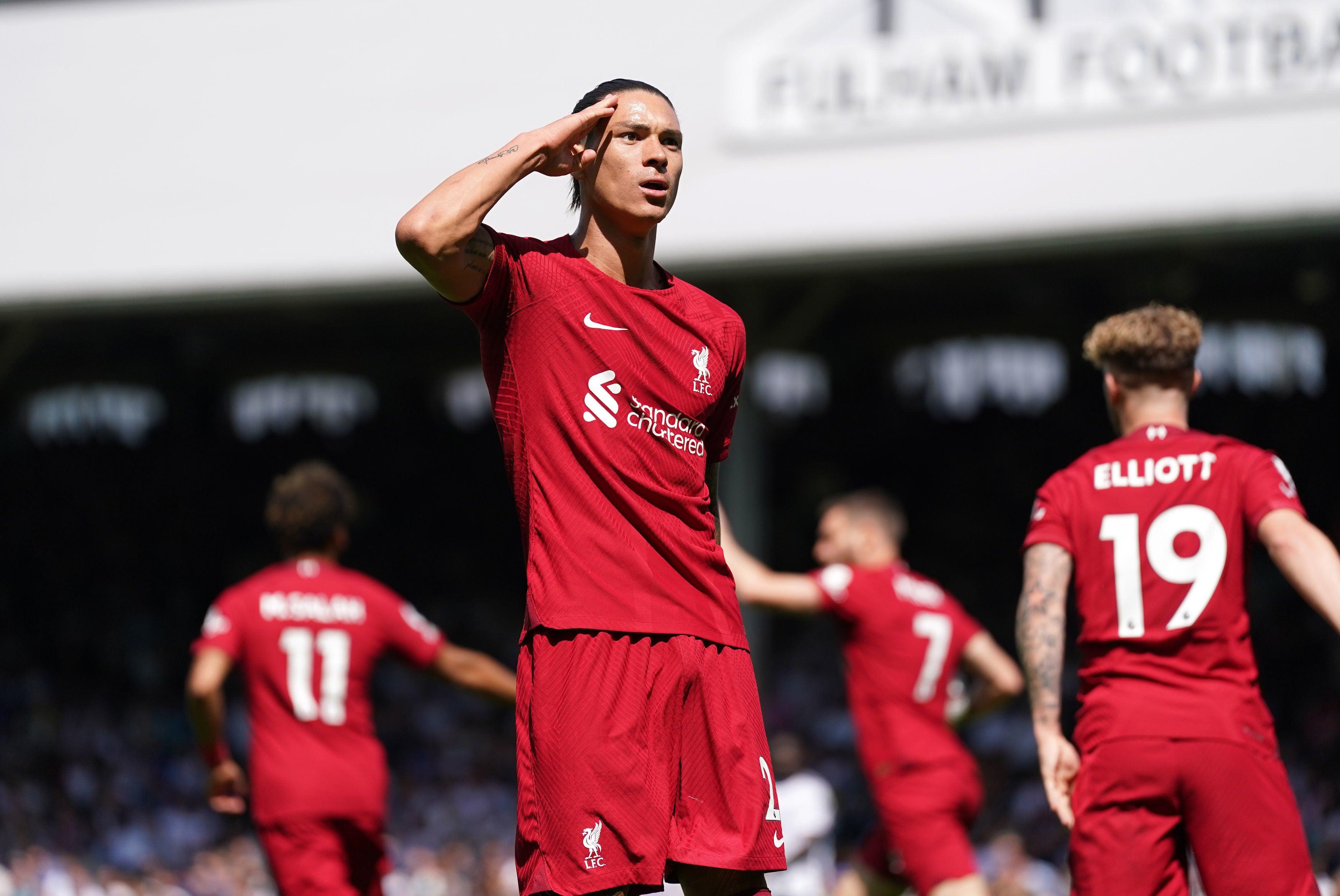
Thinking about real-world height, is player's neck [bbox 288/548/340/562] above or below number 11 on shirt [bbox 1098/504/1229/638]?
below

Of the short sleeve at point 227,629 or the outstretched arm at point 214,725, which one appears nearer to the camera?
the outstretched arm at point 214,725

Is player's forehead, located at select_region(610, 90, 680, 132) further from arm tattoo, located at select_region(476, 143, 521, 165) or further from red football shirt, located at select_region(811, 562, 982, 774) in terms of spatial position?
red football shirt, located at select_region(811, 562, 982, 774)

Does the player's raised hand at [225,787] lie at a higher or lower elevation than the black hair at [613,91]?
lower

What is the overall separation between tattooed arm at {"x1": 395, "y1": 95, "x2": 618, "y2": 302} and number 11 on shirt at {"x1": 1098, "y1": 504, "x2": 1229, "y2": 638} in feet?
6.26

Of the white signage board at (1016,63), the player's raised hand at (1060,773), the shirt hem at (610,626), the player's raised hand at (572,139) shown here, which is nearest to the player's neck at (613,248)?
the player's raised hand at (572,139)

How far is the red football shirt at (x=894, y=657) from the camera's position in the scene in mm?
7113

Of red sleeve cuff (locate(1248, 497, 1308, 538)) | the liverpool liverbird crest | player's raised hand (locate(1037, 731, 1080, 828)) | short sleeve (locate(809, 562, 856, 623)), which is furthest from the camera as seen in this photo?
short sleeve (locate(809, 562, 856, 623))

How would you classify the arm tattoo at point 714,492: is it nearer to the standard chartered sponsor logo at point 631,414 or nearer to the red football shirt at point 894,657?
the standard chartered sponsor logo at point 631,414

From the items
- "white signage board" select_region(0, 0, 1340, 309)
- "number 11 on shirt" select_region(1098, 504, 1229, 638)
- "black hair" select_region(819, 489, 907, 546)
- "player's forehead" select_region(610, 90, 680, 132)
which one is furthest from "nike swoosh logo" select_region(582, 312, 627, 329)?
"white signage board" select_region(0, 0, 1340, 309)

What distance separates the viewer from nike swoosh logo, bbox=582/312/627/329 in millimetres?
3229

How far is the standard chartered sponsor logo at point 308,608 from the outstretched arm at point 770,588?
58.4 inches

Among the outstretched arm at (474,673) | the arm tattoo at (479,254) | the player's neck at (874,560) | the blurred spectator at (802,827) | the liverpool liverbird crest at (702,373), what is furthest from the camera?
the blurred spectator at (802,827)

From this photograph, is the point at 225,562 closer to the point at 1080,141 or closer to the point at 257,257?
the point at 257,257

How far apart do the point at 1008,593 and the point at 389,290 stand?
9.29 m
